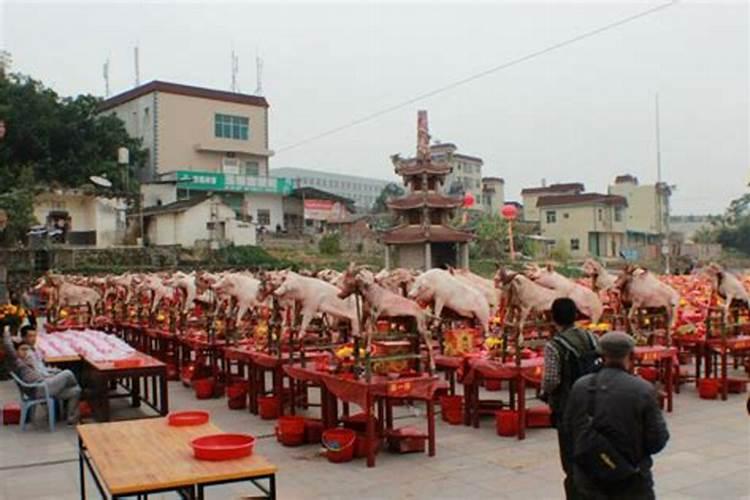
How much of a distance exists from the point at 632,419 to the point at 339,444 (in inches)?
150

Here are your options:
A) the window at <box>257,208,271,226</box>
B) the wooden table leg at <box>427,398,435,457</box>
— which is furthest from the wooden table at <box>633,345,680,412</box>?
the window at <box>257,208,271,226</box>

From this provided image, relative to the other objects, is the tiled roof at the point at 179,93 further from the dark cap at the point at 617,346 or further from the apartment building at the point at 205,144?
Result: the dark cap at the point at 617,346

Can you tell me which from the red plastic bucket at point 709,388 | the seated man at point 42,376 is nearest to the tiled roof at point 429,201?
the red plastic bucket at point 709,388

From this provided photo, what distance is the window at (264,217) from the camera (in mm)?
40125

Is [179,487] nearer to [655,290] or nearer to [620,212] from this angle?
[655,290]

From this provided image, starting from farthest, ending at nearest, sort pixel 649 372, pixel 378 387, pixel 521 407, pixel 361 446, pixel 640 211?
pixel 640 211
pixel 649 372
pixel 521 407
pixel 361 446
pixel 378 387

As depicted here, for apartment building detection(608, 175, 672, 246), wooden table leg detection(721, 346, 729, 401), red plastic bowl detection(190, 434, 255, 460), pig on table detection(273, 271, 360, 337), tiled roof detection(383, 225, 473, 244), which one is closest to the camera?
red plastic bowl detection(190, 434, 255, 460)

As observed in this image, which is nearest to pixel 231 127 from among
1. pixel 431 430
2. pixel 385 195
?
pixel 385 195

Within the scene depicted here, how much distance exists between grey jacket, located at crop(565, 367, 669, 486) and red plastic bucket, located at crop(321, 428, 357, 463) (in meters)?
3.65

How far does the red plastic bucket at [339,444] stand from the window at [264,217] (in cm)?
3378

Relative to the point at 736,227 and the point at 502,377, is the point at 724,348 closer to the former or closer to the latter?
the point at 502,377

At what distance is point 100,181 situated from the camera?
105 feet

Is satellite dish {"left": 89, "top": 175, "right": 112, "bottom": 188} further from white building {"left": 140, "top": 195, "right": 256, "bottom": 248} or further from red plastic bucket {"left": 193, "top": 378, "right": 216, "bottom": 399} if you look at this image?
red plastic bucket {"left": 193, "top": 378, "right": 216, "bottom": 399}

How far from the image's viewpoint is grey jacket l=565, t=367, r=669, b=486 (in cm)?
337
